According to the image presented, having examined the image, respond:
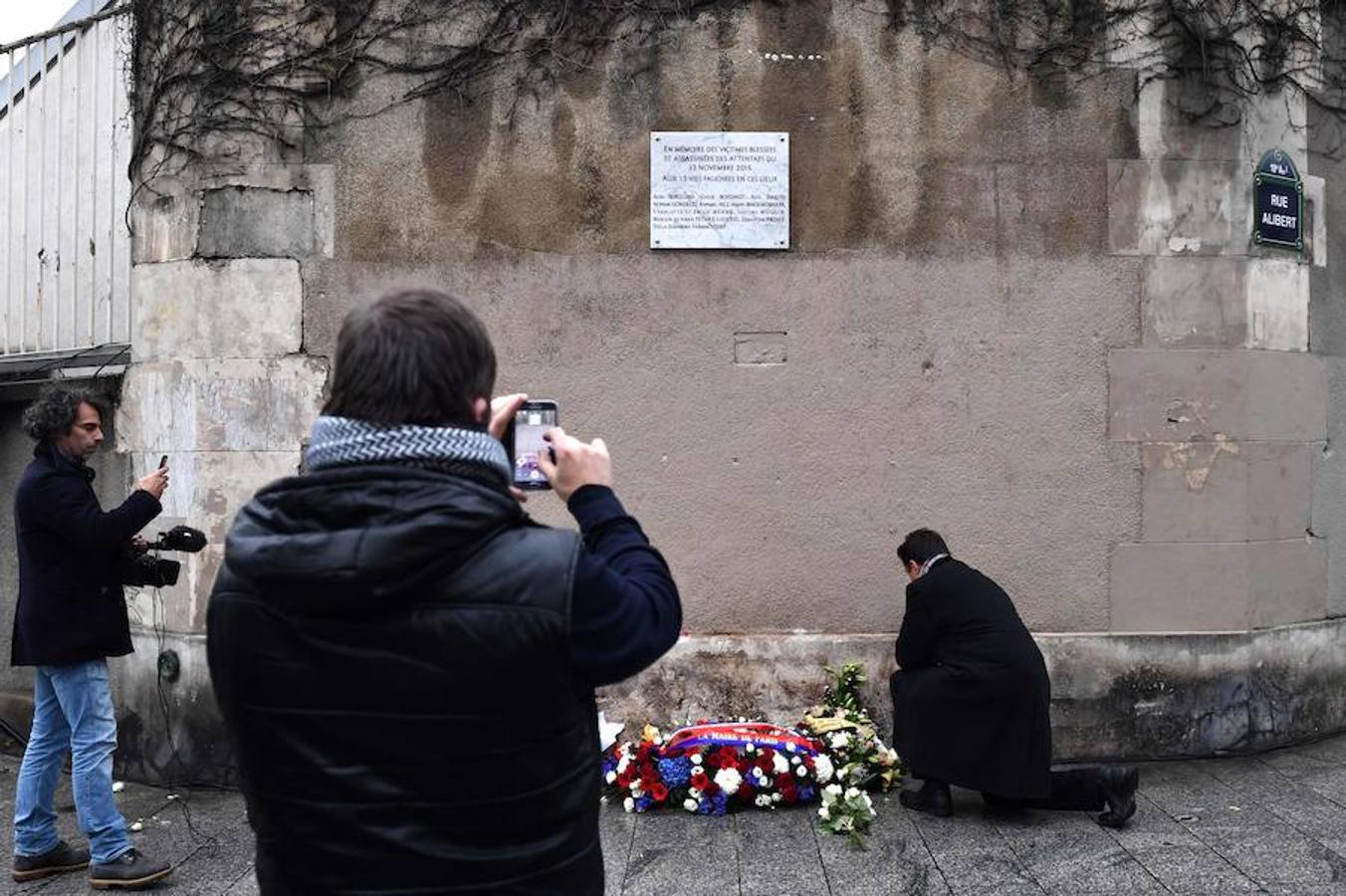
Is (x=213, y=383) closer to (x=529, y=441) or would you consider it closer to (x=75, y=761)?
(x=75, y=761)

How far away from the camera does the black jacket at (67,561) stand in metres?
4.59

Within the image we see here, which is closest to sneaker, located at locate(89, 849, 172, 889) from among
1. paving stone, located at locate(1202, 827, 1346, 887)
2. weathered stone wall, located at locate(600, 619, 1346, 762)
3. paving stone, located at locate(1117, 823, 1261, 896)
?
weathered stone wall, located at locate(600, 619, 1346, 762)

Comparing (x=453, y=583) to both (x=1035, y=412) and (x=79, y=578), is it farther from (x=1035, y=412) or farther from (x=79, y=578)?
(x=1035, y=412)

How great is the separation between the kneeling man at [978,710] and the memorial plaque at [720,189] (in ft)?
6.36

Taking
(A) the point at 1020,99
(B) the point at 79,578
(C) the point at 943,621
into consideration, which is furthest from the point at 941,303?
(B) the point at 79,578

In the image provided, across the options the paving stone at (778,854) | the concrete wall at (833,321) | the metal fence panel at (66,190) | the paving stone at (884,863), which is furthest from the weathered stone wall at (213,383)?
the paving stone at (884,863)

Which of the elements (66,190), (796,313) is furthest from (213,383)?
(796,313)

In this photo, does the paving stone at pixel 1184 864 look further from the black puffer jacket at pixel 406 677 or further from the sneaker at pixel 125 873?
the sneaker at pixel 125 873

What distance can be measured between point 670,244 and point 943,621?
2.29 m

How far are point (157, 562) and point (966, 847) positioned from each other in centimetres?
A: 346

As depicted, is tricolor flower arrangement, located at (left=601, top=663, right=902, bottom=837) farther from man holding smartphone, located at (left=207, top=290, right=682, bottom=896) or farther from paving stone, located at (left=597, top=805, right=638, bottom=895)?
man holding smartphone, located at (left=207, top=290, right=682, bottom=896)

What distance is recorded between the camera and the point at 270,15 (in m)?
6.19

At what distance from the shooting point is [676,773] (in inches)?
218

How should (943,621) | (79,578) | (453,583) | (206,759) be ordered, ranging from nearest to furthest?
(453,583), (79,578), (943,621), (206,759)
